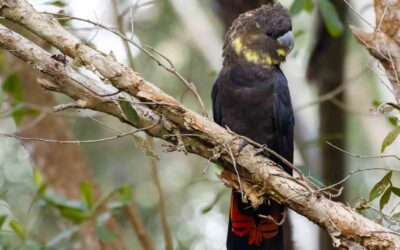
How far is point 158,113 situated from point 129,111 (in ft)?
0.40

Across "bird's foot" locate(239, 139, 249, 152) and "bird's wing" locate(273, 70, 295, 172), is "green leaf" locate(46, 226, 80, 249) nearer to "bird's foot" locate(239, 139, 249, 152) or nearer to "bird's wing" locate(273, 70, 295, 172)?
"bird's wing" locate(273, 70, 295, 172)

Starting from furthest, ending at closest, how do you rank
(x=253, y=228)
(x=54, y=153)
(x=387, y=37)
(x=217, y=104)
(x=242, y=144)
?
(x=54, y=153) < (x=217, y=104) < (x=253, y=228) < (x=387, y=37) < (x=242, y=144)

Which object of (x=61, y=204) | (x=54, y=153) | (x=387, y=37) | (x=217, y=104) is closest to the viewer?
(x=387, y=37)

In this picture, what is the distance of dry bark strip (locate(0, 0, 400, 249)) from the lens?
233 centimetres

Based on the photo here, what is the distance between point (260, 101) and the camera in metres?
3.15

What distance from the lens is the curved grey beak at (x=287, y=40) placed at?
3148 millimetres

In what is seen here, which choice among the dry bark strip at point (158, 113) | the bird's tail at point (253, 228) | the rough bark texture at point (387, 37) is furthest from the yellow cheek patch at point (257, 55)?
the dry bark strip at point (158, 113)

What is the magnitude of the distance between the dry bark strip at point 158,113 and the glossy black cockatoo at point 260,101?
1.97 ft

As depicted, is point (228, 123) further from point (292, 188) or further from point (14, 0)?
point (14, 0)

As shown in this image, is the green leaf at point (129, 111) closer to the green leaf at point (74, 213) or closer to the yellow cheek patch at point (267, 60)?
the yellow cheek patch at point (267, 60)

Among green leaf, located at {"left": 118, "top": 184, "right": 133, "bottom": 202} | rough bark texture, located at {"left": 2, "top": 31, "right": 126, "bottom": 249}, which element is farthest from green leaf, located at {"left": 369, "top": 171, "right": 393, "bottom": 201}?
rough bark texture, located at {"left": 2, "top": 31, "right": 126, "bottom": 249}

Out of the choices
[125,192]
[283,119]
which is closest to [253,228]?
[283,119]

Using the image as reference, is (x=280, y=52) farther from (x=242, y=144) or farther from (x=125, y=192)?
(x=125, y=192)

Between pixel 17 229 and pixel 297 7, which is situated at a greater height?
pixel 297 7
